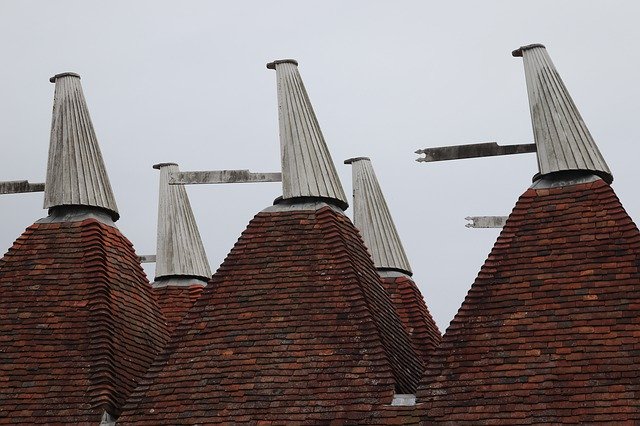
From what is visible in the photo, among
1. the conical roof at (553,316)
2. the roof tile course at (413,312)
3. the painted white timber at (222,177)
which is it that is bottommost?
the roof tile course at (413,312)

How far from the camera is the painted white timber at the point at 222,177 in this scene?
715 inches

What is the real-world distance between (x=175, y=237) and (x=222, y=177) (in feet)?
13.8

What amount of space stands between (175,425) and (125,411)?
0.83 meters

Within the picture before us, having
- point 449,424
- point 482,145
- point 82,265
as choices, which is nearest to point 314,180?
point 482,145

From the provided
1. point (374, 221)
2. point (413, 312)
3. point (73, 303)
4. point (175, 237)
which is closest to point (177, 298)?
point (175, 237)

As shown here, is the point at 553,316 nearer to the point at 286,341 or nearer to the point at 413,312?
the point at 286,341

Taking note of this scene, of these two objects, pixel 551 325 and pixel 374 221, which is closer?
pixel 551 325

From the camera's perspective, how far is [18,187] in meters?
19.5

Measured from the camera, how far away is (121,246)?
18625 mm

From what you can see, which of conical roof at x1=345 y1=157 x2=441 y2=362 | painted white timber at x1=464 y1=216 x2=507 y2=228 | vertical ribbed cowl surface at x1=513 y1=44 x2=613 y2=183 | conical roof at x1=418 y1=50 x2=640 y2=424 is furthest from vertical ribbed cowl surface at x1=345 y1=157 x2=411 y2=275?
conical roof at x1=418 y1=50 x2=640 y2=424

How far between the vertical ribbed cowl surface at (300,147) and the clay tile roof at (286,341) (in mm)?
358

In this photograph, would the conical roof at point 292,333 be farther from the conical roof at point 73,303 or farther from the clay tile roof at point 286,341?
the conical roof at point 73,303

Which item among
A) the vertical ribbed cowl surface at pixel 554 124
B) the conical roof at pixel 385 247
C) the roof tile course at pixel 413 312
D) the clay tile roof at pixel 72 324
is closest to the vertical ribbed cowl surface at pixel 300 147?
the clay tile roof at pixel 72 324

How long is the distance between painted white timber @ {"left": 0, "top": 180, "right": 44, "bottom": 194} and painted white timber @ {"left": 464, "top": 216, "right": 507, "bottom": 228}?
6571mm
